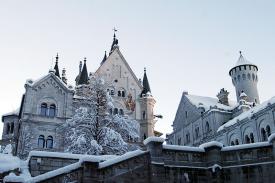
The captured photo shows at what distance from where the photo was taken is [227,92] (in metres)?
57.7

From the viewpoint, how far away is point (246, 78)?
65.1 meters

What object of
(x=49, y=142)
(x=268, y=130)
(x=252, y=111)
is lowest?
(x=49, y=142)

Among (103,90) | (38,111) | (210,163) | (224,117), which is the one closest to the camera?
(210,163)

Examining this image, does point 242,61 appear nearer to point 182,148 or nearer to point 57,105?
point 57,105

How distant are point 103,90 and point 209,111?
22.5 metres

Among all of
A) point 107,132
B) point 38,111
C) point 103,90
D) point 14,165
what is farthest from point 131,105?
point 14,165

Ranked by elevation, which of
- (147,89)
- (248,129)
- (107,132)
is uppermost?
(147,89)

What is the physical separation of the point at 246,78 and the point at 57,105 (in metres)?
33.6

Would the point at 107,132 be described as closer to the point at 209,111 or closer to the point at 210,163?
the point at 210,163

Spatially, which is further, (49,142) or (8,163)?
(49,142)

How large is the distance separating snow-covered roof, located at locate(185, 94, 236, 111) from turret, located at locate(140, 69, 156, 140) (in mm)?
7050

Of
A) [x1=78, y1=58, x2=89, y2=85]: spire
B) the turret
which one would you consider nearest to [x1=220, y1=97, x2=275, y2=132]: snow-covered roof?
the turret

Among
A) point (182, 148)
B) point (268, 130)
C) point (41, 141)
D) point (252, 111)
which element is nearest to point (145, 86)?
point (252, 111)

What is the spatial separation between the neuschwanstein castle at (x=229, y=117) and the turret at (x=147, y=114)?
22.7ft
